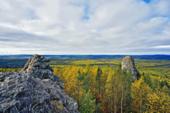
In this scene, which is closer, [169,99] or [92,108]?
[169,99]

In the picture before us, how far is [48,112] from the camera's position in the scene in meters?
11.8

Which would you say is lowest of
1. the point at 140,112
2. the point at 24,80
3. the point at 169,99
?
the point at 140,112

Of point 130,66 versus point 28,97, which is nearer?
point 28,97

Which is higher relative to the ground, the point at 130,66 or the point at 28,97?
the point at 28,97

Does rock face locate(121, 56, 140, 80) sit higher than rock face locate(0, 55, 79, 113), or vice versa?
rock face locate(0, 55, 79, 113)

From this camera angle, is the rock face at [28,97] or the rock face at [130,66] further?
the rock face at [130,66]

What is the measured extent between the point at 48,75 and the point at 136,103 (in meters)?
31.3

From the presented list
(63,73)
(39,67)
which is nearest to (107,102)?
(63,73)

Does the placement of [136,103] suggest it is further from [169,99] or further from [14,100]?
[14,100]

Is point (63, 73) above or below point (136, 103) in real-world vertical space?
above

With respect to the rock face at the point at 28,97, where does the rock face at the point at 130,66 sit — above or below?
below

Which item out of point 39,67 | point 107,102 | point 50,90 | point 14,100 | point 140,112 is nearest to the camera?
point 14,100

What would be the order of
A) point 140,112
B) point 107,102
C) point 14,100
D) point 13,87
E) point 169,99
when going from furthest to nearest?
1. point 107,102
2. point 140,112
3. point 169,99
4. point 13,87
5. point 14,100

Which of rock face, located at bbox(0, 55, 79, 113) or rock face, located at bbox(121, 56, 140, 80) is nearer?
rock face, located at bbox(0, 55, 79, 113)
